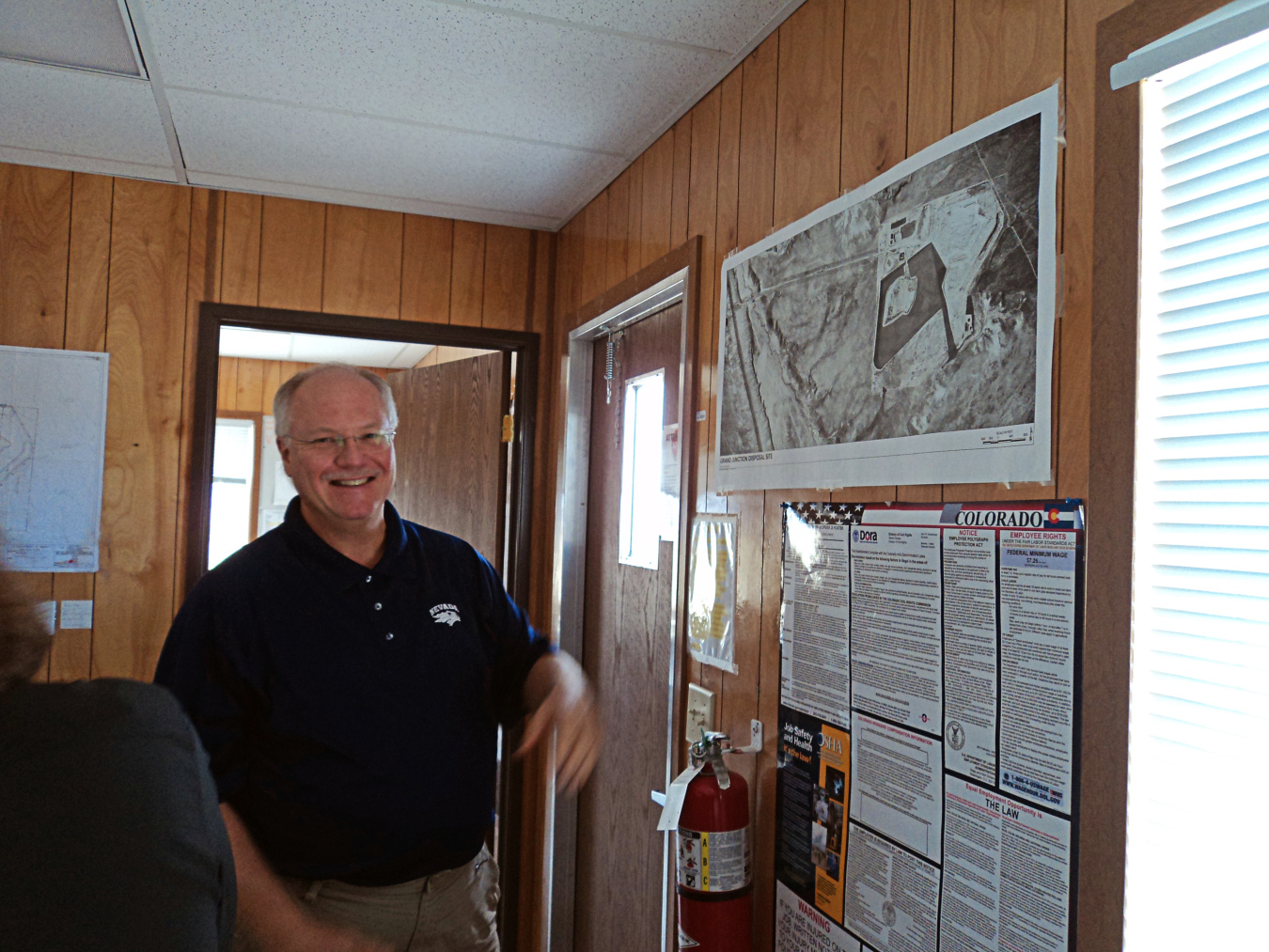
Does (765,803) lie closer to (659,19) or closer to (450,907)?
(450,907)

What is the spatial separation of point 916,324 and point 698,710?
1002mm

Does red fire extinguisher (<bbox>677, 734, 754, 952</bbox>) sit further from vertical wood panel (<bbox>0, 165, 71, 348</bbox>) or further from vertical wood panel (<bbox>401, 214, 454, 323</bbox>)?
vertical wood panel (<bbox>0, 165, 71, 348</bbox>)

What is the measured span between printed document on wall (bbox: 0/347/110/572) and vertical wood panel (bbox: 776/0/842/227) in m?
2.13

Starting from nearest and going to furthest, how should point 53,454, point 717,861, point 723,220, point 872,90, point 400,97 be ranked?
point 872,90 → point 717,861 → point 723,220 → point 400,97 → point 53,454

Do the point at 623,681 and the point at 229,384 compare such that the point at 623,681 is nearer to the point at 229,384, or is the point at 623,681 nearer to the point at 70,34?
the point at 70,34

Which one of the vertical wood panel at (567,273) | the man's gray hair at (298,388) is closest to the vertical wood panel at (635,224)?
the vertical wood panel at (567,273)

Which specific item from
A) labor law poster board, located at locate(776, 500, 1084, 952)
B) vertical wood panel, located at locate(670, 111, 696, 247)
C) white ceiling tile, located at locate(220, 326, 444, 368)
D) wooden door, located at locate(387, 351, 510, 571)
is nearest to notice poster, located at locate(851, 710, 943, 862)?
labor law poster board, located at locate(776, 500, 1084, 952)

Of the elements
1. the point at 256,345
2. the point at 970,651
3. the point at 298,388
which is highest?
the point at 256,345

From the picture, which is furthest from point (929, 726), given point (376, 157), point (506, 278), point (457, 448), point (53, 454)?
point (53, 454)

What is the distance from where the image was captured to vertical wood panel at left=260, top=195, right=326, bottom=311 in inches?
112

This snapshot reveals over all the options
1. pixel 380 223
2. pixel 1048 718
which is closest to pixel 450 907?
pixel 1048 718

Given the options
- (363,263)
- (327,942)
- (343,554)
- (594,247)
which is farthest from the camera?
(363,263)

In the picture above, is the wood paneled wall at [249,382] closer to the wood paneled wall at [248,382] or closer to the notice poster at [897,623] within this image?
the wood paneled wall at [248,382]

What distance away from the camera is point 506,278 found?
3.10 m
